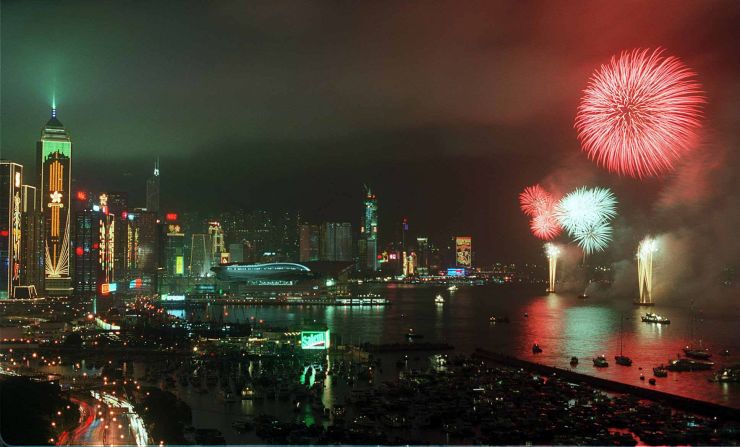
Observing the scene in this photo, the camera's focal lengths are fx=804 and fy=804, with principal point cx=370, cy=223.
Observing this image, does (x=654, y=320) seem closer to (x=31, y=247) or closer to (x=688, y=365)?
(x=688, y=365)

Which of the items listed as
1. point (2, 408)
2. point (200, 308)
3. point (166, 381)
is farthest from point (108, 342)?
point (200, 308)

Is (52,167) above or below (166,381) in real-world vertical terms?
above

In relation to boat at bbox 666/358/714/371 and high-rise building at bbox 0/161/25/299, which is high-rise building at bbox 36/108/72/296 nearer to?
high-rise building at bbox 0/161/25/299

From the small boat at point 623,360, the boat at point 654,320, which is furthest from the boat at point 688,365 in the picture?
the boat at point 654,320

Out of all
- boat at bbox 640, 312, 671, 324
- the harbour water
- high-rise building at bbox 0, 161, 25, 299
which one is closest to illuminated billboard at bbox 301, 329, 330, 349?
the harbour water

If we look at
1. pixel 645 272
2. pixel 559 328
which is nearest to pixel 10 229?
pixel 559 328

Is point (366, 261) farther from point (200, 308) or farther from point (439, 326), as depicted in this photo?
point (439, 326)
